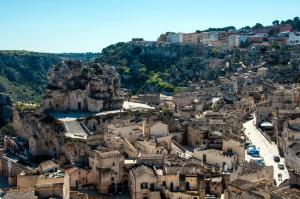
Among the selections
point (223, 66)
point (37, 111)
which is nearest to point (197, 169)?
point (37, 111)

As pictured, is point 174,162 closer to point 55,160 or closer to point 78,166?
point 78,166

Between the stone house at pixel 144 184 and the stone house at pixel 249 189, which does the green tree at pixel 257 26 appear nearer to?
the stone house at pixel 144 184

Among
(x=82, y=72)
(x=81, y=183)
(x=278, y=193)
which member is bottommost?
(x=81, y=183)

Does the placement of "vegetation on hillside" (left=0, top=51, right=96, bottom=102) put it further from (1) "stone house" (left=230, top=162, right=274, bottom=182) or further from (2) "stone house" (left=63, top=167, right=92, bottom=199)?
(1) "stone house" (left=230, top=162, right=274, bottom=182)

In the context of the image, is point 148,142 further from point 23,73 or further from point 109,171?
point 23,73

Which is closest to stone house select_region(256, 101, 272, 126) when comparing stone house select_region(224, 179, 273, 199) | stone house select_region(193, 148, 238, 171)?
stone house select_region(193, 148, 238, 171)

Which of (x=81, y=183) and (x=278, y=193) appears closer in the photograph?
(x=278, y=193)

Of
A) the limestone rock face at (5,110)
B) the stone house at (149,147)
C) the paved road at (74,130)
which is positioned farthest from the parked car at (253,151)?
the limestone rock face at (5,110)
